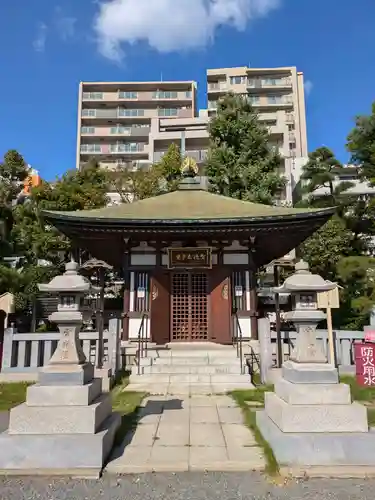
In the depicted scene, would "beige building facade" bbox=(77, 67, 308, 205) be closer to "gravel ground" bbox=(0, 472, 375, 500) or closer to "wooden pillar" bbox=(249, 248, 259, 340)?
"wooden pillar" bbox=(249, 248, 259, 340)

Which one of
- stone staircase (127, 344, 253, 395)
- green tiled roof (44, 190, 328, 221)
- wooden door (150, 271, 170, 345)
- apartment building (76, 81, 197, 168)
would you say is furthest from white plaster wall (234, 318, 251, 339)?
apartment building (76, 81, 197, 168)

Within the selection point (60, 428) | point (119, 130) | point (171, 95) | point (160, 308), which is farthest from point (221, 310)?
point (171, 95)

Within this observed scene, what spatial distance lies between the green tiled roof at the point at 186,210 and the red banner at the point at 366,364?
14.5ft

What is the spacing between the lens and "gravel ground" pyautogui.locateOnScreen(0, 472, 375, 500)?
3791 mm

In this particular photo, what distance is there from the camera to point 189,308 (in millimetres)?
12781

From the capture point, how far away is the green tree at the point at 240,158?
67.9 feet

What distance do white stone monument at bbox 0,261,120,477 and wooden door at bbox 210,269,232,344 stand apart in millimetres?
7547

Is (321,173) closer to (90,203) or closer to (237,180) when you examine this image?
(237,180)

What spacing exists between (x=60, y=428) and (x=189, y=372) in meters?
5.71

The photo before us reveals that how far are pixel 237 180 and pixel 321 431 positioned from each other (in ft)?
58.8

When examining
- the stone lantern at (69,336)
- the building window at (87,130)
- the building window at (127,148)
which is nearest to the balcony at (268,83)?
the building window at (127,148)

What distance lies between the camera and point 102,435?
14.6 ft

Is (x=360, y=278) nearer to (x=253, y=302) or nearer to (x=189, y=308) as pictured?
(x=253, y=302)

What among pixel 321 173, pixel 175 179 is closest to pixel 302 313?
pixel 175 179
